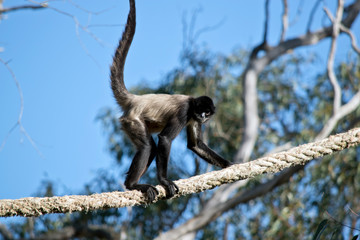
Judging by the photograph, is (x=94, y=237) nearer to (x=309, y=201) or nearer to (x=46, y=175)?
(x=46, y=175)

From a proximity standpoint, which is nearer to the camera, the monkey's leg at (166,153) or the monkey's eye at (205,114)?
the monkey's leg at (166,153)

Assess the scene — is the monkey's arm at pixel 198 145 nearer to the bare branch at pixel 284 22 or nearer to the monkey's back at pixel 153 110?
the monkey's back at pixel 153 110

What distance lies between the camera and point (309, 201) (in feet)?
39.3

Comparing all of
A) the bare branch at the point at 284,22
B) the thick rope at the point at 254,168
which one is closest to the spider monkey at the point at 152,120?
the thick rope at the point at 254,168

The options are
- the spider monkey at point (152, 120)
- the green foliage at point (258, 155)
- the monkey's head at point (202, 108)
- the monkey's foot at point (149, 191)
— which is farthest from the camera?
the green foliage at point (258, 155)

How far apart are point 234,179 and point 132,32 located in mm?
2313

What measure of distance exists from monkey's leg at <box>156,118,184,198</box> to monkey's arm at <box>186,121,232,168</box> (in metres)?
0.43

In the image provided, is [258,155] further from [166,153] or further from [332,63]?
[166,153]

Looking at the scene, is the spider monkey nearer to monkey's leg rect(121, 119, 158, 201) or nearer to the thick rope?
monkey's leg rect(121, 119, 158, 201)

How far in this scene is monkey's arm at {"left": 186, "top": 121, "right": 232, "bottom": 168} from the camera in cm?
551

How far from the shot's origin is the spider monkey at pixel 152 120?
4.84 m

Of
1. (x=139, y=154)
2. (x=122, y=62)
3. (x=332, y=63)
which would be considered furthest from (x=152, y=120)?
(x=332, y=63)

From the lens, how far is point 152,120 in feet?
17.9

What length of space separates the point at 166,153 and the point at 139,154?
303 mm
